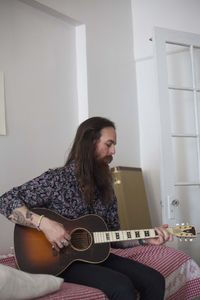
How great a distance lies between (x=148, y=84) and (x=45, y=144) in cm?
106

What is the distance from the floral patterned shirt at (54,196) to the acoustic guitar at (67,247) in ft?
0.16

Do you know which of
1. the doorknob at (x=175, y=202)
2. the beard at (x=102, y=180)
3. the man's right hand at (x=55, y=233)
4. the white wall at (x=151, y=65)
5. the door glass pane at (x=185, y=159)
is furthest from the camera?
the white wall at (x=151, y=65)

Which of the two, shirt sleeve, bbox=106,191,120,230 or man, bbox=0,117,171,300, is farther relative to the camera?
shirt sleeve, bbox=106,191,120,230

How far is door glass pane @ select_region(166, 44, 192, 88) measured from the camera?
302cm

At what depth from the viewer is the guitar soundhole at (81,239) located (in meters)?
1.76

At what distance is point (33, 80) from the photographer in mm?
2564

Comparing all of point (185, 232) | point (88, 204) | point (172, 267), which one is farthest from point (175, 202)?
point (88, 204)

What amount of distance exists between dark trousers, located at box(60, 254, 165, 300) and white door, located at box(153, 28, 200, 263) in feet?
3.50

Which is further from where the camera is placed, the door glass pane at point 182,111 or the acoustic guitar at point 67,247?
the door glass pane at point 182,111

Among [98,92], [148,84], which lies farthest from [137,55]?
[98,92]

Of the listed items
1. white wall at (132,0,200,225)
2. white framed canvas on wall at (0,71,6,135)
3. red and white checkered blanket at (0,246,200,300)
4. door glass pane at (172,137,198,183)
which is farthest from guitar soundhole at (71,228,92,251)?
white wall at (132,0,200,225)

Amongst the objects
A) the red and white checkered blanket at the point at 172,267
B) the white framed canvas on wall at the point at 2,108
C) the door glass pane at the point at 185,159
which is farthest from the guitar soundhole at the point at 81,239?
the door glass pane at the point at 185,159

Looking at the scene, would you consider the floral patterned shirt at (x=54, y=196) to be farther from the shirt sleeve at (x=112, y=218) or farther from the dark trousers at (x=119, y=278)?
the dark trousers at (x=119, y=278)

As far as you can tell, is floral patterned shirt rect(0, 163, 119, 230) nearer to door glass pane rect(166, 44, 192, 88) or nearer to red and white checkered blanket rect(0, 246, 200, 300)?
red and white checkered blanket rect(0, 246, 200, 300)
